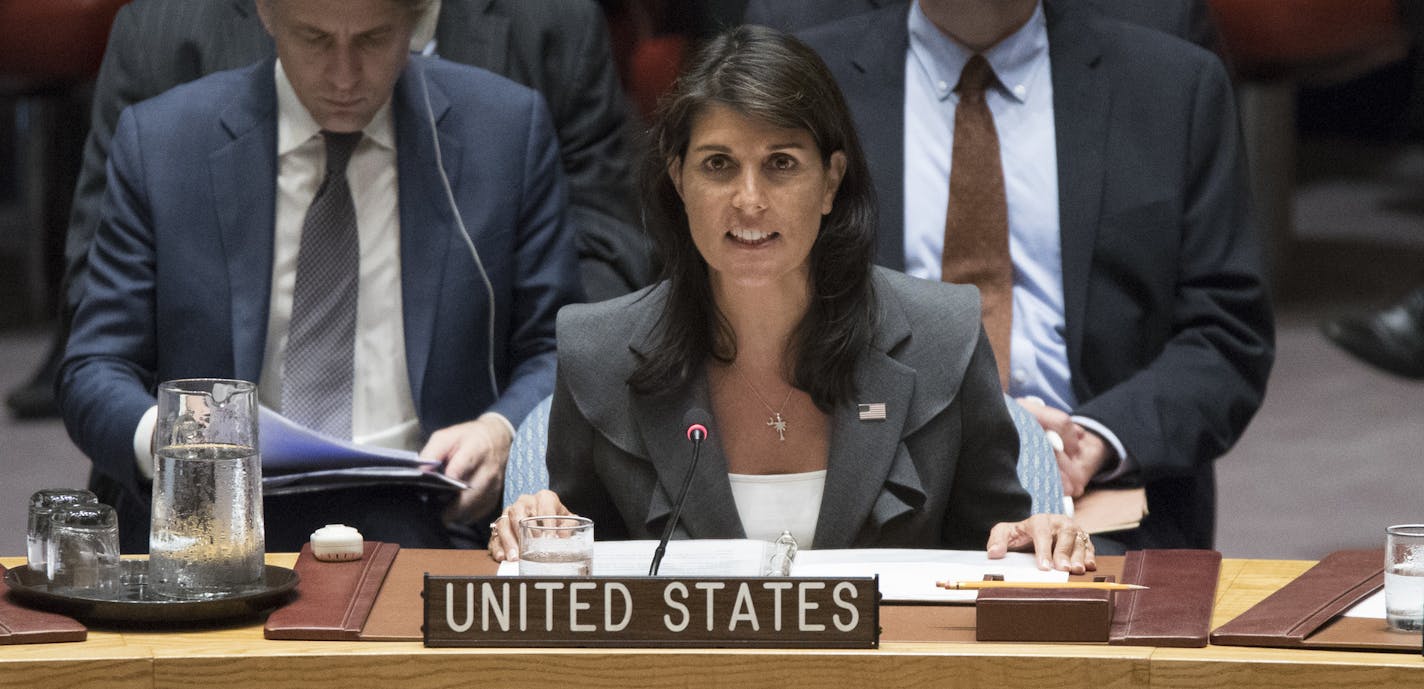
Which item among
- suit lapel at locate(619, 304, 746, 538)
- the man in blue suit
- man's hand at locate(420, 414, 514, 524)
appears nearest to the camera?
suit lapel at locate(619, 304, 746, 538)

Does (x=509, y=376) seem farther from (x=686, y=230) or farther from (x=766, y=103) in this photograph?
(x=766, y=103)

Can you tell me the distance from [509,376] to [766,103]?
3.03 feet

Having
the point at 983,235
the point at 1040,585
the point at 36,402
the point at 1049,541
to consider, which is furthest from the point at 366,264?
the point at 36,402

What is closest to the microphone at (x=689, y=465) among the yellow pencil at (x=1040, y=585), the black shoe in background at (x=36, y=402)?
the yellow pencil at (x=1040, y=585)

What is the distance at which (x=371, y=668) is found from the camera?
200cm

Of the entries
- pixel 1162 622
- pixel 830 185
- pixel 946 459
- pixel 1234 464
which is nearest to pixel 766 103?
pixel 830 185

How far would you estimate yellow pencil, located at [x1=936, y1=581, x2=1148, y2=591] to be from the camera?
6.82 ft

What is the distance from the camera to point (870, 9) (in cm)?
348

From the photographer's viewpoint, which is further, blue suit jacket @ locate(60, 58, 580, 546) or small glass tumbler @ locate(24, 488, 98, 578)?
blue suit jacket @ locate(60, 58, 580, 546)

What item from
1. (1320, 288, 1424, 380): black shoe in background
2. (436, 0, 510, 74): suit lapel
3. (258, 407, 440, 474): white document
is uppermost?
(436, 0, 510, 74): suit lapel

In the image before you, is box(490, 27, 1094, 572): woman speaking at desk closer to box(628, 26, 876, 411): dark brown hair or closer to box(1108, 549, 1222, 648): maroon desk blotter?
box(628, 26, 876, 411): dark brown hair

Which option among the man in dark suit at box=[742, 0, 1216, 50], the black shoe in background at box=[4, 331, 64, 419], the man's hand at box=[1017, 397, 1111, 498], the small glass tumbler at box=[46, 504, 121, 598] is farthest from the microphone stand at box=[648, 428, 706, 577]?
the black shoe in background at box=[4, 331, 64, 419]

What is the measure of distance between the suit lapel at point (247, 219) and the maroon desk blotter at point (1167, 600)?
1363mm

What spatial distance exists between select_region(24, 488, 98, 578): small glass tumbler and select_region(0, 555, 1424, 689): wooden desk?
19 centimetres
